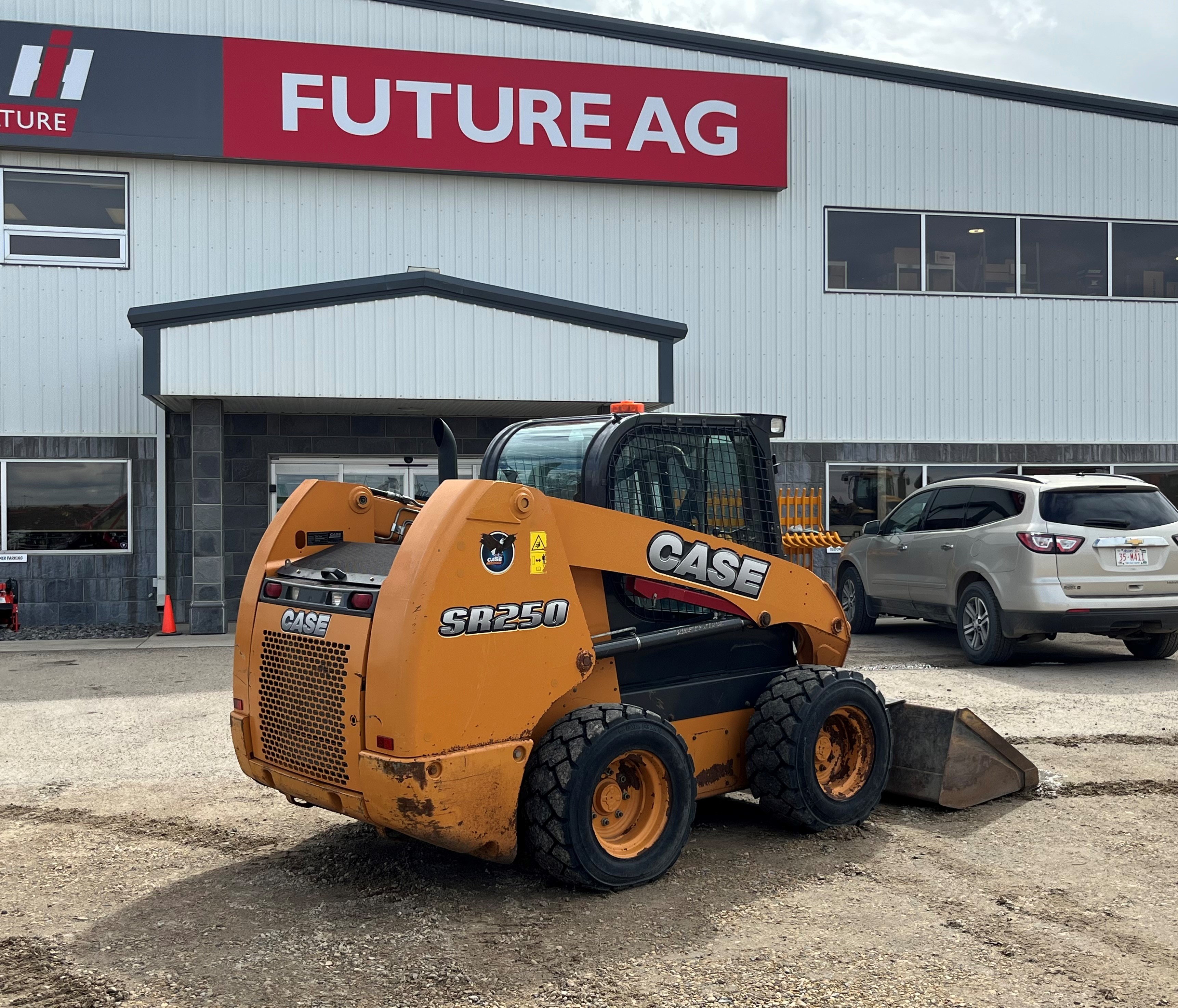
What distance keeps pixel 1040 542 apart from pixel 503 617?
7.26 m

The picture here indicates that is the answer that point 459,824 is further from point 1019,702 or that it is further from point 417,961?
point 1019,702

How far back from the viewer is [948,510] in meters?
12.1

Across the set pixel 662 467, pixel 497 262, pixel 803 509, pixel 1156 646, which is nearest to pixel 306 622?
pixel 662 467

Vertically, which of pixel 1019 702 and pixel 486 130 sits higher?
pixel 486 130

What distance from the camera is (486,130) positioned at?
1670cm

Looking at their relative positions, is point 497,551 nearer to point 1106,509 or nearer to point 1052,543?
point 1052,543

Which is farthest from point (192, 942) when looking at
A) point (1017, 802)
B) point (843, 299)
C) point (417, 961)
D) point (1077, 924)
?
point (843, 299)

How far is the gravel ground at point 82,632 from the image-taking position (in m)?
14.4

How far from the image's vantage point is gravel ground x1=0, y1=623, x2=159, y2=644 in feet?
47.4

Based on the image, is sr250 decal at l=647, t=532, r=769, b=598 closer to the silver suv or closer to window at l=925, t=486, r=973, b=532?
the silver suv

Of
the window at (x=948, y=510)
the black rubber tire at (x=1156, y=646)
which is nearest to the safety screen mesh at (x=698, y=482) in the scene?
the window at (x=948, y=510)

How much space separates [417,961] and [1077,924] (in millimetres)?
2589

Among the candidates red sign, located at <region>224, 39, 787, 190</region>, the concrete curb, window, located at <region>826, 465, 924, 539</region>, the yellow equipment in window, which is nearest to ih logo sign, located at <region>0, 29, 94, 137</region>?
red sign, located at <region>224, 39, 787, 190</region>

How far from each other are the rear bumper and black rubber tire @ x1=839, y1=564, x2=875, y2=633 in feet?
9.57
